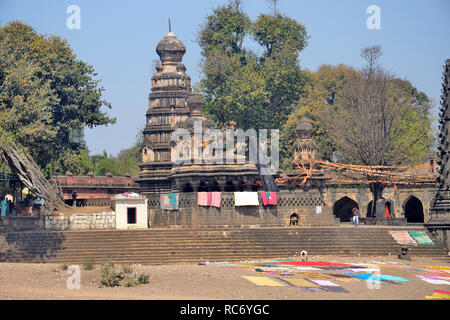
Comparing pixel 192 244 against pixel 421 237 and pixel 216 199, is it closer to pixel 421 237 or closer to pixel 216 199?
pixel 216 199

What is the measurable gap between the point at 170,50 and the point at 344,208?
928 inches

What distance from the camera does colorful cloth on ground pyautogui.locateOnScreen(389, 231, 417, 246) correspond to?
47162mm

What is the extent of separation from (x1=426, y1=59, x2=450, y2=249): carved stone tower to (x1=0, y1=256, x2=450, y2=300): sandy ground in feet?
36.3

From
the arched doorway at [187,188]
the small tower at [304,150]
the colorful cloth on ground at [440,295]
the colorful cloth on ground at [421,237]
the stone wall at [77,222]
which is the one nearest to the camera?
the colorful cloth on ground at [440,295]

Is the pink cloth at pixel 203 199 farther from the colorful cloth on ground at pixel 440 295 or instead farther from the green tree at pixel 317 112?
the green tree at pixel 317 112

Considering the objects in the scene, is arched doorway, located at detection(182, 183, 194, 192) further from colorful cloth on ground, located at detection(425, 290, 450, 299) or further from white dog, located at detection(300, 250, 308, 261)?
colorful cloth on ground, located at detection(425, 290, 450, 299)

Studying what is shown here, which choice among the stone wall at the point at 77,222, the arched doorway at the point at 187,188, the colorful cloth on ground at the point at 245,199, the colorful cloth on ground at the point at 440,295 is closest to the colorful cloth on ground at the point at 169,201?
the arched doorway at the point at 187,188

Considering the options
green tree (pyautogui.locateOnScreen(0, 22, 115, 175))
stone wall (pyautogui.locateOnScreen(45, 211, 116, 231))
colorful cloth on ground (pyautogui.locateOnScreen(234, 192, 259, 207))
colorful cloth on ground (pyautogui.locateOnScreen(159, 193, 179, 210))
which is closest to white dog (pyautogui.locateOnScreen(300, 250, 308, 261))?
Result: colorful cloth on ground (pyautogui.locateOnScreen(234, 192, 259, 207))

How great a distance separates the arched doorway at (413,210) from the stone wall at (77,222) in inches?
1475

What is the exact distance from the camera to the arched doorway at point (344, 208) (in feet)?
245

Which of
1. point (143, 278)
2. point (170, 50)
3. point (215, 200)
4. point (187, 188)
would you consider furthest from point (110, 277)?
point (170, 50)

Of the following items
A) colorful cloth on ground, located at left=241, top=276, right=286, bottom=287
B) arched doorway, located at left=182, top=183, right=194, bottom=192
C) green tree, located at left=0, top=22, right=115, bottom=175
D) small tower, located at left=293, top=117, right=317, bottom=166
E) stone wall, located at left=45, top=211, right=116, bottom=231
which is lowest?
colorful cloth on ground, located at left=241, top=276, right=286, bottom=287

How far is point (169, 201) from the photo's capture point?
167ft

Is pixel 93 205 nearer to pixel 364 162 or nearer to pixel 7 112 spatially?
pixel 7 112
